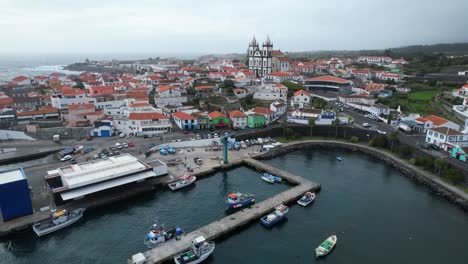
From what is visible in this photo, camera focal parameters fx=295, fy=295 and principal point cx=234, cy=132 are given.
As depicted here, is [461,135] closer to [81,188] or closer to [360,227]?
[360,227]

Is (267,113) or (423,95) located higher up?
(423,95)

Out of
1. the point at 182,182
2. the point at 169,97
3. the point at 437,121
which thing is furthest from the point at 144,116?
the point at 437,121

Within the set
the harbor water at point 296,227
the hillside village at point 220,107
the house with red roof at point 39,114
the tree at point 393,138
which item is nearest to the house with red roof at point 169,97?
the hillside village at point 220,107

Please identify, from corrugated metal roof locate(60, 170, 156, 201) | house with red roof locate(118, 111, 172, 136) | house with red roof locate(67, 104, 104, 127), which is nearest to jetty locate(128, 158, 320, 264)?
corrugated metal roof locate(60, 170, 156, 201)

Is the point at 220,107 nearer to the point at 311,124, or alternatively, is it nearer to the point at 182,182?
the point at 311,124

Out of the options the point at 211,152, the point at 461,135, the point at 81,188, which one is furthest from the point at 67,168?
the point at 461,135

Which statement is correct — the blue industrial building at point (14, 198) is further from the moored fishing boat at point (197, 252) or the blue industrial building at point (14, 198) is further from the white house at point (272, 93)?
the white house at point (272, 93)

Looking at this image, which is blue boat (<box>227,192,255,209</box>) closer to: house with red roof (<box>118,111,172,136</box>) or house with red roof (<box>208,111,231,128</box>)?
house with red roof (<box>208,111,231,128</box>)
